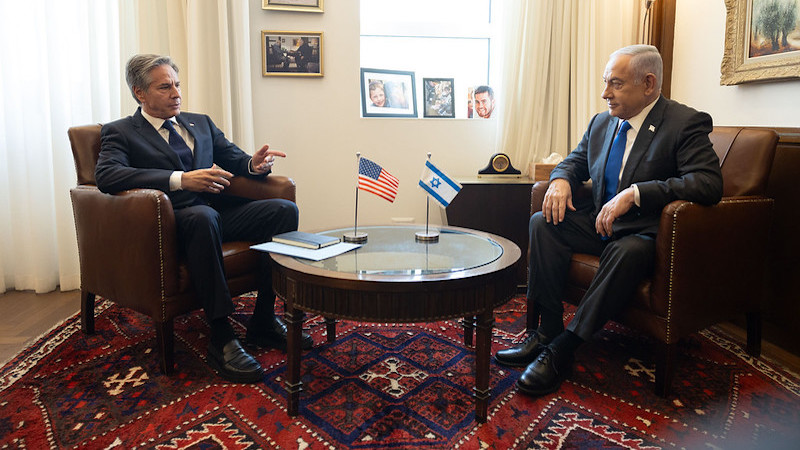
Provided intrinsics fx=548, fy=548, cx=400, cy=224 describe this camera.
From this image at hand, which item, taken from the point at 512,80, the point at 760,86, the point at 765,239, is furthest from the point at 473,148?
the point at 765,239

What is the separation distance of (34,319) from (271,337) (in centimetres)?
135

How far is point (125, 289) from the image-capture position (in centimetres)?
222

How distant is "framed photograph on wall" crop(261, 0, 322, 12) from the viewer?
345 centimetres

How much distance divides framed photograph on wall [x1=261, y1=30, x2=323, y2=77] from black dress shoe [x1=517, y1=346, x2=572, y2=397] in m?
2.35

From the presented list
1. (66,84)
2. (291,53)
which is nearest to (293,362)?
(291,53)

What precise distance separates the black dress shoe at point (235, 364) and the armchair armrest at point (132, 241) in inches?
12.3

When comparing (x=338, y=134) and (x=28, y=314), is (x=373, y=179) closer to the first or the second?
(x=338, y=134)

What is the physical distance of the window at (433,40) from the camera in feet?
12.6

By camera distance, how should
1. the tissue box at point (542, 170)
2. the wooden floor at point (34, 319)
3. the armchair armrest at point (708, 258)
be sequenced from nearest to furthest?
the armchair armrest at point (708, 258)
the wooden floor at point (34, 319)
the tissue box at point (542, 170)

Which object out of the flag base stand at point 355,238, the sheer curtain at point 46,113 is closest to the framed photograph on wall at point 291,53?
the sheer curtain at point 46,113

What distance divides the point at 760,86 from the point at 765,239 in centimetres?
94

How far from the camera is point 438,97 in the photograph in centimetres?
386

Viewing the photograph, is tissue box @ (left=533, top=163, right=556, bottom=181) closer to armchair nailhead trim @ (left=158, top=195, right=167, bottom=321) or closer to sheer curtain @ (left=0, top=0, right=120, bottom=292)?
armchair nailhead trim @ (left=158, top=195, right=167, bottom=321)

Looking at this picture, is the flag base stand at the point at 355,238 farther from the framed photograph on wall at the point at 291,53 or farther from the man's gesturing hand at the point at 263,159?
the framed photograph on wall at the point at 291,53
